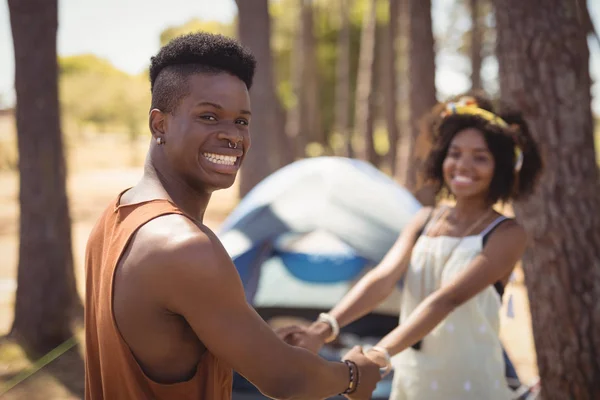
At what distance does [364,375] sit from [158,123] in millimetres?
967

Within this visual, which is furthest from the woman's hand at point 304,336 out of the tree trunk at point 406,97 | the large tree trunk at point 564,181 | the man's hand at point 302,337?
the tree trunk at point 406,97

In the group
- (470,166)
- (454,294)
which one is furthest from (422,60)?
(454,294)

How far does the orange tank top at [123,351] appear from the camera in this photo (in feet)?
4.21

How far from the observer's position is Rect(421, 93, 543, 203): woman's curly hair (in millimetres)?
2453

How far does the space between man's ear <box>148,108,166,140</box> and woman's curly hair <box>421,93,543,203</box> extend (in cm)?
149

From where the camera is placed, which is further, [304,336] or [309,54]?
[309,54]

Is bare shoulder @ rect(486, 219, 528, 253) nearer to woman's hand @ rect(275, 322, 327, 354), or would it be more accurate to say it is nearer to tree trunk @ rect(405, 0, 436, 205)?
woman's hand @ rect(275, 322, 327, 354)

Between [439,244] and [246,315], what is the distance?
4.30 ft

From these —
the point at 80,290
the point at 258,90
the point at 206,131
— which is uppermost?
the point at 258,90

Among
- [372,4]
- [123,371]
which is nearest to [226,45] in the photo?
[123,371]


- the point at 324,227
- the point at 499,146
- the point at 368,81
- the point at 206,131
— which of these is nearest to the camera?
the point at 206,131

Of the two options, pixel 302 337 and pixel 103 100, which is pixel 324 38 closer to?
pixel 302 337

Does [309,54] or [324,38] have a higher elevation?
[324,38]

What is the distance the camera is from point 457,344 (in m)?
2.35
